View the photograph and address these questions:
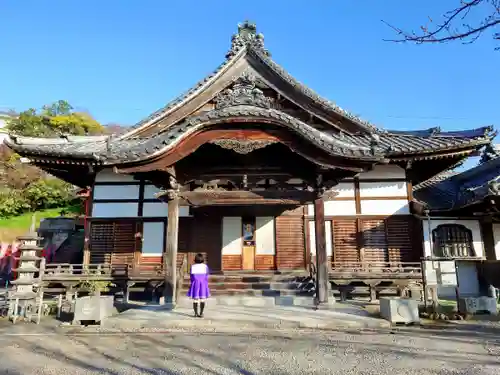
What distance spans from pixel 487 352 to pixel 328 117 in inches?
396

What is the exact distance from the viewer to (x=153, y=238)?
43.2 feet

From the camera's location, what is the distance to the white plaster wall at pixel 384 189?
13.4 metres

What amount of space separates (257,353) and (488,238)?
12.0 m

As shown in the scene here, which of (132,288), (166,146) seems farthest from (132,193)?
(166,146)

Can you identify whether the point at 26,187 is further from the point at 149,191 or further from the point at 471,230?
the point at 471,230

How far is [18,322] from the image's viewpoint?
891cm

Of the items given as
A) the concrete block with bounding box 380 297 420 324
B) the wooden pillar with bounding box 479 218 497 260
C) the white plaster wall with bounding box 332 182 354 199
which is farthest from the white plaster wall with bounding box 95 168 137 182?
A: the wooden pillar with bounding box 479 218 497 260

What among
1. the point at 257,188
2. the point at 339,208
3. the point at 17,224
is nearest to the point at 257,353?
the point at 257,188

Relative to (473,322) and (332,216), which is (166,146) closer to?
(332,216)

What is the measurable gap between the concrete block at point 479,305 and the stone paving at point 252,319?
280 cm

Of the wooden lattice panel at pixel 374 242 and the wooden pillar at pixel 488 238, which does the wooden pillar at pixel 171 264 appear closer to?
the wooden lattice panel at pixel 374 242

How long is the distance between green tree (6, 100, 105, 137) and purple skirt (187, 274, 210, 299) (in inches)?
1365

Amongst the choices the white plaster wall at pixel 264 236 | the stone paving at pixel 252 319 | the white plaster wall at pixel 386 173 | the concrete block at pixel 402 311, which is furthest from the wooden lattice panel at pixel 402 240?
the concrete block at pixel 402 311

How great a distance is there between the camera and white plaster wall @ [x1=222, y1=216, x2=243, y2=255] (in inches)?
516
